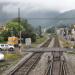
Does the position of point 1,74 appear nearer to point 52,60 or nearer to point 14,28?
point 52,60

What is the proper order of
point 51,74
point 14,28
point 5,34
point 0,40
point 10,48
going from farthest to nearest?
point 14,28, point 5,34, point 0,40, point 10,48, point 51,74

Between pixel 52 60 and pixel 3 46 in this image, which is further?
pixel 3 46

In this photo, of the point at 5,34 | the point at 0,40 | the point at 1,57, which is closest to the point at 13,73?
the point at 1,57

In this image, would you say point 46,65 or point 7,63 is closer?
point 46,65

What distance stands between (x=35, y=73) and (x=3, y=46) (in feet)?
123

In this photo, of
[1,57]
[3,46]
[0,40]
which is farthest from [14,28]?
[1,57]

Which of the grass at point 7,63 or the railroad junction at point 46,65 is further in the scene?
the grass at point 7,63

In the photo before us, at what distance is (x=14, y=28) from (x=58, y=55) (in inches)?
3180

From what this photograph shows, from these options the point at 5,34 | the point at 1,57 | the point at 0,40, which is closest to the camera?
the point at 1,57

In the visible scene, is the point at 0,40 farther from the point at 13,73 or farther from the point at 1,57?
the point at 13,73

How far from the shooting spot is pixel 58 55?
4412 centimetres

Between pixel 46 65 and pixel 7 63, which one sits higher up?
pixel 7 63

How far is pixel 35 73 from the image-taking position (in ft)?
103

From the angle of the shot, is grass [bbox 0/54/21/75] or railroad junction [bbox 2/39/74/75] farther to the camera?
grass [bbox 0/54/21/75]
